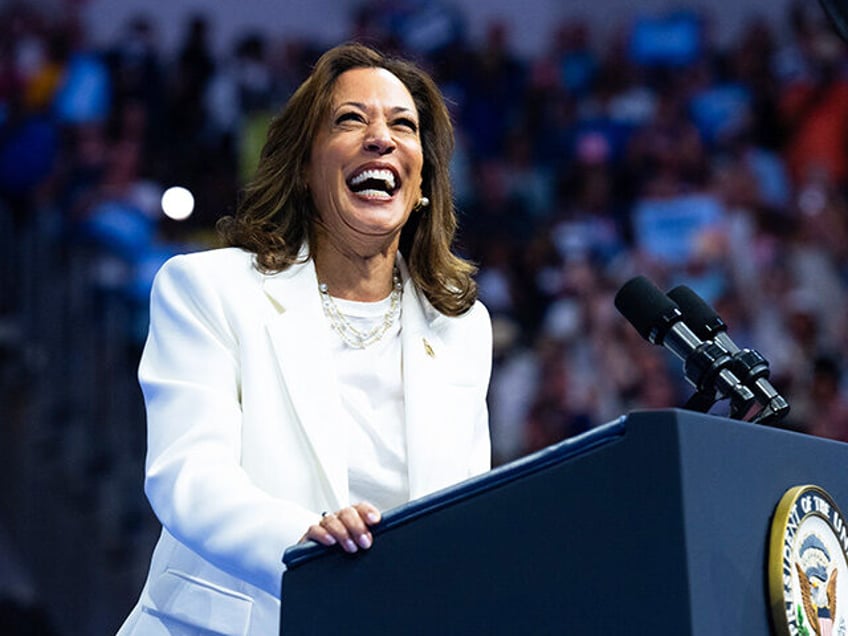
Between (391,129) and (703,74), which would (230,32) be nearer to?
(703,74)

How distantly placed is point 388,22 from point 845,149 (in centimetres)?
396

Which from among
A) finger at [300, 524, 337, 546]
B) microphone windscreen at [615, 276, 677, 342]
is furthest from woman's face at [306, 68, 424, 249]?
finger at [300, 524, 337, 546]

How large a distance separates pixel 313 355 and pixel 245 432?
0.16 meters

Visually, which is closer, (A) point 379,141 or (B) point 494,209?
(A) point 379,141

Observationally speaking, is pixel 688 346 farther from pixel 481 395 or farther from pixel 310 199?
pixel 310 199

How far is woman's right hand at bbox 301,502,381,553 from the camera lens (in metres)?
1.48

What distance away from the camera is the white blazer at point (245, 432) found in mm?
1737

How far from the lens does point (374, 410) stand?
6.86 ft

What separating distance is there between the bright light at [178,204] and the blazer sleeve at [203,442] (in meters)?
3.94

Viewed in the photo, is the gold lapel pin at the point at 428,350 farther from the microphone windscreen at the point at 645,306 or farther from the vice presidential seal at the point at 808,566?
the vice presidential seal at the point at 808,566

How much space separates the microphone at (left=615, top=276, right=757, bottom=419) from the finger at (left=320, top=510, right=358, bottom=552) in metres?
0.44

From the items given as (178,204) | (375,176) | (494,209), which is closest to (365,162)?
(375,176)

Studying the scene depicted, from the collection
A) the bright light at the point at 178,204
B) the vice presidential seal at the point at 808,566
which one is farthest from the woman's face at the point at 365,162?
the bright light at the point at 178,204

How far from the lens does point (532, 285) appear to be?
6.65 m
